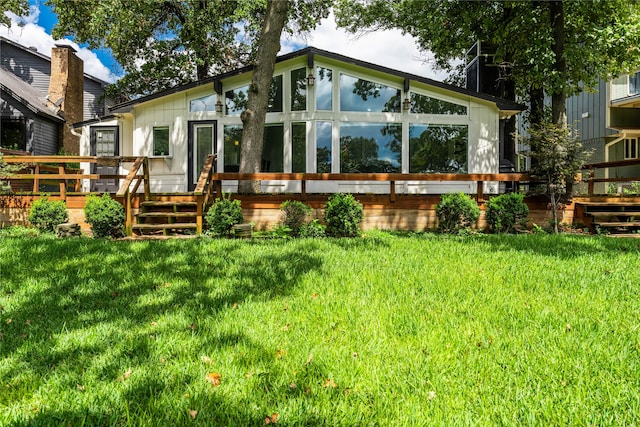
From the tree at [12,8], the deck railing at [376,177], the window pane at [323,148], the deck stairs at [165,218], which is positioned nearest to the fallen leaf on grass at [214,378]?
the deck stairs at [165,218]

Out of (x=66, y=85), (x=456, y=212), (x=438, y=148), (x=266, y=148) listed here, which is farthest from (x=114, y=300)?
(x=66, y=85)

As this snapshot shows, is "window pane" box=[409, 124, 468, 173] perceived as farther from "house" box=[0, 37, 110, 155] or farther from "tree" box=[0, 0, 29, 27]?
"tree" box=[0, 0, 29, 27]

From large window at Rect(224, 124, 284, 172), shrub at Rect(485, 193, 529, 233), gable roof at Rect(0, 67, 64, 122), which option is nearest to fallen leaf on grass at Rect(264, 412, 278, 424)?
shrub at Rect(485, 193, 529, 233)

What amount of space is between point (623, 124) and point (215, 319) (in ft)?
68.8

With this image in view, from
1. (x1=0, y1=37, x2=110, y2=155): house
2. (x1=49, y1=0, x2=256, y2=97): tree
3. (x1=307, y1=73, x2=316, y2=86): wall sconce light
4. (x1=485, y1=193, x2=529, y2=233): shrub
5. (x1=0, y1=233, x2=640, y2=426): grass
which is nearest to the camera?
(x1=0, y1=233, x2=640, y2=426): grass

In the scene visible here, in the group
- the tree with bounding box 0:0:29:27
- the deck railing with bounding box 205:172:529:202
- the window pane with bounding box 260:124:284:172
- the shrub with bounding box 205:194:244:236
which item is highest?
the tree with bounding box 0:0:29:27

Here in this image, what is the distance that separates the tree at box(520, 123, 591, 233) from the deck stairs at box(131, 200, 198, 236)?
7.52 meters

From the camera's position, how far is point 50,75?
19.0 metres

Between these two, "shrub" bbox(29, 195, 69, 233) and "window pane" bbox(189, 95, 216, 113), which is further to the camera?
"window pane" bbox(189, 95, 216, 113)

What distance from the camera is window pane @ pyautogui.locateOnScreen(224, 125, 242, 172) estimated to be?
11.1 m

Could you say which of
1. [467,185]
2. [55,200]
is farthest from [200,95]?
[467,185]

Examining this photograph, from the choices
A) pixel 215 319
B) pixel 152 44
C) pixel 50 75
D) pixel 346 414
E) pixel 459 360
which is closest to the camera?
pixel 346 414

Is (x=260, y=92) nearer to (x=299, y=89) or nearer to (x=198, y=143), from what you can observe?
(x=299, y=89)

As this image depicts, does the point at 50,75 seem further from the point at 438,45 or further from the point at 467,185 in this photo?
the point at 467,185
